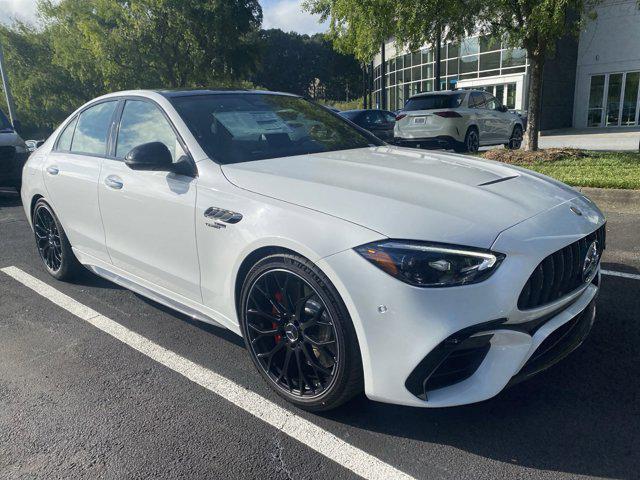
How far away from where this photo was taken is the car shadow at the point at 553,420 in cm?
219

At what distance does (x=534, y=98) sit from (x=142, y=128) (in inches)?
360

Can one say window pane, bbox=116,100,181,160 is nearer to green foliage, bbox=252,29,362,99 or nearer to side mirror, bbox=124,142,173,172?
side mirror, bbox=124,142,173,172

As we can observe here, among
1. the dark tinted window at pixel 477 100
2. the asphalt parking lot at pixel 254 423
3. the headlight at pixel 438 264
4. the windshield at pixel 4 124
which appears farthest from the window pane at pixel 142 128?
the dark tinted window at pixel 477 100

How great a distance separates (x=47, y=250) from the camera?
15.5ft

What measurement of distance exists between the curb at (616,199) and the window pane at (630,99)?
65.5 ft

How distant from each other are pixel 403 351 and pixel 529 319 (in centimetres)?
56

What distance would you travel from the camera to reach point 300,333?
2.49 metres

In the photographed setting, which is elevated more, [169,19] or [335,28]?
[169,19]

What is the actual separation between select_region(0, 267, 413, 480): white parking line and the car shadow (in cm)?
17

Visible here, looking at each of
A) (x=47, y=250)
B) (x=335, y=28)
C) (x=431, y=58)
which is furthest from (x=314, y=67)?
(x=47, y=250)

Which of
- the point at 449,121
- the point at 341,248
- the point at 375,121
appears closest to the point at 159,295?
the point at 341,248

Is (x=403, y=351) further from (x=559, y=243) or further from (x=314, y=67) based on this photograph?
(x=314, y=67)

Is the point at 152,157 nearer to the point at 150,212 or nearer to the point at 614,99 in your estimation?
the point at 150,212

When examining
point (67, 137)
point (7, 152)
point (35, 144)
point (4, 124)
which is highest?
point (4, 124)
